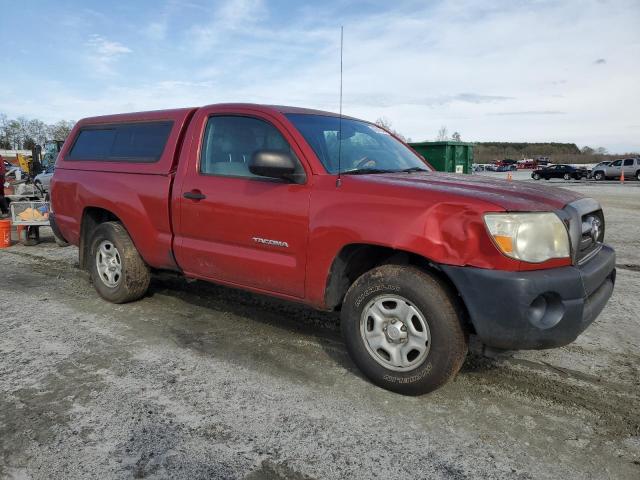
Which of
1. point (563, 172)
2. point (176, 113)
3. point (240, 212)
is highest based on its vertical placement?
point (563, 172)

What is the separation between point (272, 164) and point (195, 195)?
3.28ft

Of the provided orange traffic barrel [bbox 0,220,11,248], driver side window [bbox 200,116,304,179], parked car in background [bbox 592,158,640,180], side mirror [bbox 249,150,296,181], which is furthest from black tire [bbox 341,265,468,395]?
parked car in background [bbox 592,158,640,180]

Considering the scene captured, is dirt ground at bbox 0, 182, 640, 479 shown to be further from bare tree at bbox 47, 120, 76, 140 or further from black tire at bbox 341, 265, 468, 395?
bare tree at bbox 47, 120, 76, 140

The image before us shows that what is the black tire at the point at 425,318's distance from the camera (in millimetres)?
2908

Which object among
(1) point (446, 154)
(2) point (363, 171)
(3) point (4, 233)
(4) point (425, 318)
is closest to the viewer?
(4) point (425, 318)

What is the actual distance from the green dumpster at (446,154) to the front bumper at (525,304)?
9114mm

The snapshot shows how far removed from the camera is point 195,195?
4.07 meters

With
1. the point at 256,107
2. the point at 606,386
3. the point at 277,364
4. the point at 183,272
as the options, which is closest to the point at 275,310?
the point at 183,272

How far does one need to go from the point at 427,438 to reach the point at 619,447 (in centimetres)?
99

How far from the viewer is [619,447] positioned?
259 cm

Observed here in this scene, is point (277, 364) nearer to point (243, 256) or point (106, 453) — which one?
point (243, 256)

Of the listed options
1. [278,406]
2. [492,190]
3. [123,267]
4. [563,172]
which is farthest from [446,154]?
[563,172]

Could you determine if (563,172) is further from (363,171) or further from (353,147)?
(363,171)

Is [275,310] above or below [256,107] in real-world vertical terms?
below
